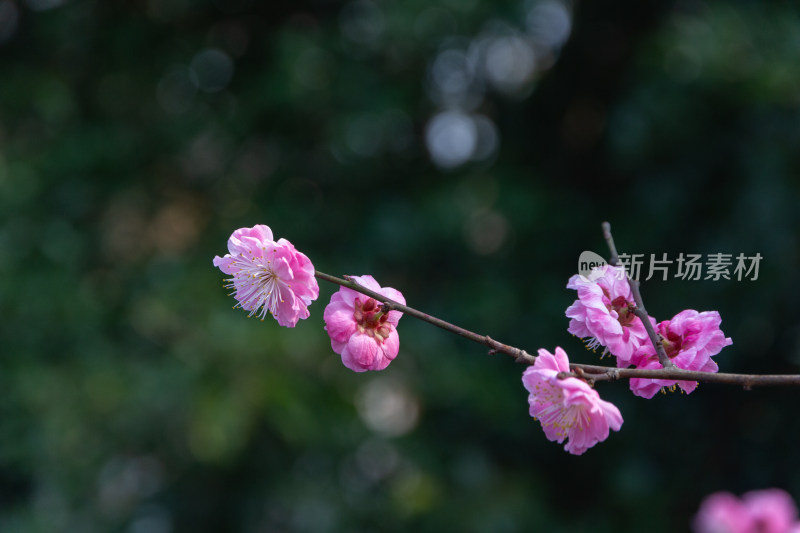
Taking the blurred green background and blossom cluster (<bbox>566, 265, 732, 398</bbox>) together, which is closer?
blossom cluster (<bbox>566, 265, 732, 398</bbox>)

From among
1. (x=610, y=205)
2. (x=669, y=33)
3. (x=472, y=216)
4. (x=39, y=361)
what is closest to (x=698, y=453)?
(x=610, y=205)

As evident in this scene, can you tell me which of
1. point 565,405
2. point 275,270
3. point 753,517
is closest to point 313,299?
point 275,270

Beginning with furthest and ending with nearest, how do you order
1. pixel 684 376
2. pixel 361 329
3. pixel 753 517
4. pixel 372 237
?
1. pixel 372 237
2. pixel 753 517
3. pixel 361 329
4. pixel 684 376

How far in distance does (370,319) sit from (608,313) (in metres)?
0.18

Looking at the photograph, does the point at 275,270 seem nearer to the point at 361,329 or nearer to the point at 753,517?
the point at 361,329

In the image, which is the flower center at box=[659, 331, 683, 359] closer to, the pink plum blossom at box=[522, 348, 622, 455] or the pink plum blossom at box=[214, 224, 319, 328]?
the pink plum blossom at box=[522, 348, 622, 455]

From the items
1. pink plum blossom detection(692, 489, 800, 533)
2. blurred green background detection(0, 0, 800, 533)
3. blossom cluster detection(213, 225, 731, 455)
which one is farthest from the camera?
blurred green background detection(0, 0, 800, 533)

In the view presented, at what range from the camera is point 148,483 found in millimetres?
2275

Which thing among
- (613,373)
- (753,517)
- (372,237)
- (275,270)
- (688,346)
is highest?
(372,237)

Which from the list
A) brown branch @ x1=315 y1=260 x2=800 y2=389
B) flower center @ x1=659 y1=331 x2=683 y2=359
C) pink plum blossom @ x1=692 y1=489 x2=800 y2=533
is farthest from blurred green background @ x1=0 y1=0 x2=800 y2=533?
brown branch @ x1=315 y1=260 x2=800 y2=389

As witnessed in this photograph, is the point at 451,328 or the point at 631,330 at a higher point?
the point at 631,330

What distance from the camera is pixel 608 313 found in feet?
1.92

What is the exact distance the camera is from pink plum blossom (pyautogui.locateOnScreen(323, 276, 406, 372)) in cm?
59

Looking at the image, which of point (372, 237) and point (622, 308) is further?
point (372, 237)
